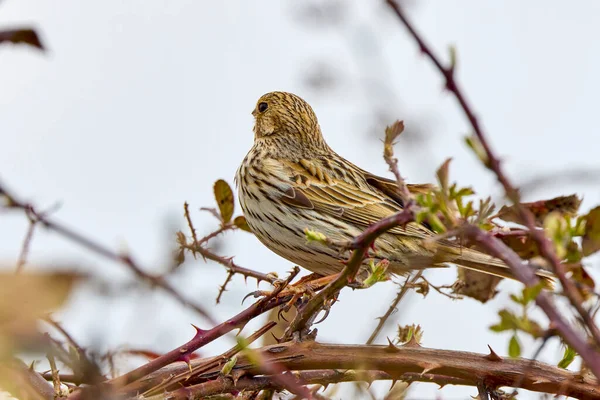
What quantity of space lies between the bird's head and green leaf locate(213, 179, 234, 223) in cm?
308

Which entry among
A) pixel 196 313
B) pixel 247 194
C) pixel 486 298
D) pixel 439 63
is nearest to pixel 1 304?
pixel 196 313

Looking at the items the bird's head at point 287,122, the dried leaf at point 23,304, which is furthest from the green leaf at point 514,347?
the bird's head at point 287,122

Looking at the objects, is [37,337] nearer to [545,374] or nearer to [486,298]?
[545,374]

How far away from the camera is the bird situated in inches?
201

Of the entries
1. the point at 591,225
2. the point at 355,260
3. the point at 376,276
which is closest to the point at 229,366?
the point at 376,276

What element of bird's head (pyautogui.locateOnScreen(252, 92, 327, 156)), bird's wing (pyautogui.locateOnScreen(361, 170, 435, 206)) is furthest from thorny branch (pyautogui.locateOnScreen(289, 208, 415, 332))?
bird's head (pyautogui.locateOnScreen(252, 92, 327, 156))

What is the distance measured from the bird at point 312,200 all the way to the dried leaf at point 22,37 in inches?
118

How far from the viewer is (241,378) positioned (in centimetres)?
261

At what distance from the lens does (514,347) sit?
1449 mm

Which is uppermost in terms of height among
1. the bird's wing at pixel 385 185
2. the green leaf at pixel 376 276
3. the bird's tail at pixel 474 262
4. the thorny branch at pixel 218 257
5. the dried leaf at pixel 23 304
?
the bird's wing at pixel 385 185

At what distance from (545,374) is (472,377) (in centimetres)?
23

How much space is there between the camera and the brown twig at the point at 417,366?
2496 mm

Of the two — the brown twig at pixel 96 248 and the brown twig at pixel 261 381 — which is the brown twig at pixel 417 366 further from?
the brown twig at pixel 96 248

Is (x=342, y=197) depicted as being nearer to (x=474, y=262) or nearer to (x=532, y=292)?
(x=474, y=262)
